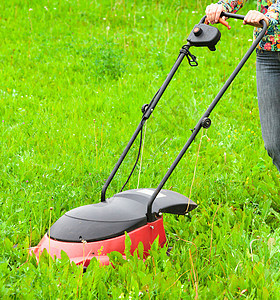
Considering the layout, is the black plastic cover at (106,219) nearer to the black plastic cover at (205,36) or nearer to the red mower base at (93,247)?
the red mower base at (93,247)

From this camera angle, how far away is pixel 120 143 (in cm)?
432

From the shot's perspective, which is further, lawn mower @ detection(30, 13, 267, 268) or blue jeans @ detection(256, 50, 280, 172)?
blue jeans @ detection(256, 50, 280, 172)

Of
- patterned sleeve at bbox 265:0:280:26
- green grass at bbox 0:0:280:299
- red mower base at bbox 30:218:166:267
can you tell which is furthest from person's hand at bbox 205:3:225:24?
red mower base at bbox 30:218:166:267

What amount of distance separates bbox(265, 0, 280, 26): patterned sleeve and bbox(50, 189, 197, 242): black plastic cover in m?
1.25

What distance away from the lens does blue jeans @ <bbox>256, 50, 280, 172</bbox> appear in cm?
289

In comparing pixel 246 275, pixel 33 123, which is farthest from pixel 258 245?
pixel 33 123

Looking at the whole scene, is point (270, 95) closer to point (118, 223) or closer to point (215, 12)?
point (215, 12)

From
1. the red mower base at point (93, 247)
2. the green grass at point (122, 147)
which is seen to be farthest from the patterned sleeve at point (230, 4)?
the red mower base at point (93, 247)

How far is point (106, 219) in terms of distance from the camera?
2.53 metres

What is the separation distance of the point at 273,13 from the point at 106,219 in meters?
1.58

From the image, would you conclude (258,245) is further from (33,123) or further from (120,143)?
(33,123)

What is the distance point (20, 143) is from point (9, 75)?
2016 mm

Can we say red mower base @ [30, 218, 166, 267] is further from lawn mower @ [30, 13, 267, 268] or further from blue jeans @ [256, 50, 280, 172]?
blue jeans @ [256, 50, 280, 172]

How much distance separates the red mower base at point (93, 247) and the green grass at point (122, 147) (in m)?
0.07
